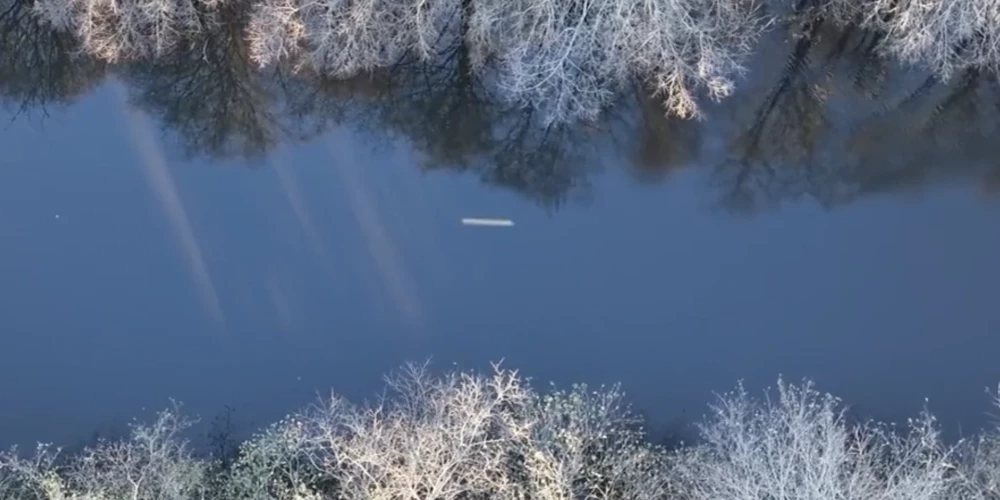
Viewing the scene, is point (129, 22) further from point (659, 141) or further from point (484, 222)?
point (659, 141)

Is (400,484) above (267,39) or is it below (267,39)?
below

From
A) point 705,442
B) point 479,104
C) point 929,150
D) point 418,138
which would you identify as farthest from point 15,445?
point 929,150

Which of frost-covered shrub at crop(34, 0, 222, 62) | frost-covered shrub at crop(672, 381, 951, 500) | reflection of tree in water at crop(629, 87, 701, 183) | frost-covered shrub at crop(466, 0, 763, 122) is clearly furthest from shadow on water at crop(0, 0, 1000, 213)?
frost-covered shrub at crop(672, 381, 951, 500)

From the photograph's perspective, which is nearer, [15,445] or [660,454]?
[660,454]

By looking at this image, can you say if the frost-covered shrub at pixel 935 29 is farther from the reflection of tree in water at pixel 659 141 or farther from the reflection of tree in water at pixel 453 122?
the reflection of tree in water at pixel 453 122

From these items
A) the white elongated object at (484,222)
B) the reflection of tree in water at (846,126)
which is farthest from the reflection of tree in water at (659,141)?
the white elongated object at (484,222)

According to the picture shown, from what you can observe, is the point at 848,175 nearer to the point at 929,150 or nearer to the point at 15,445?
the point at 929,150
